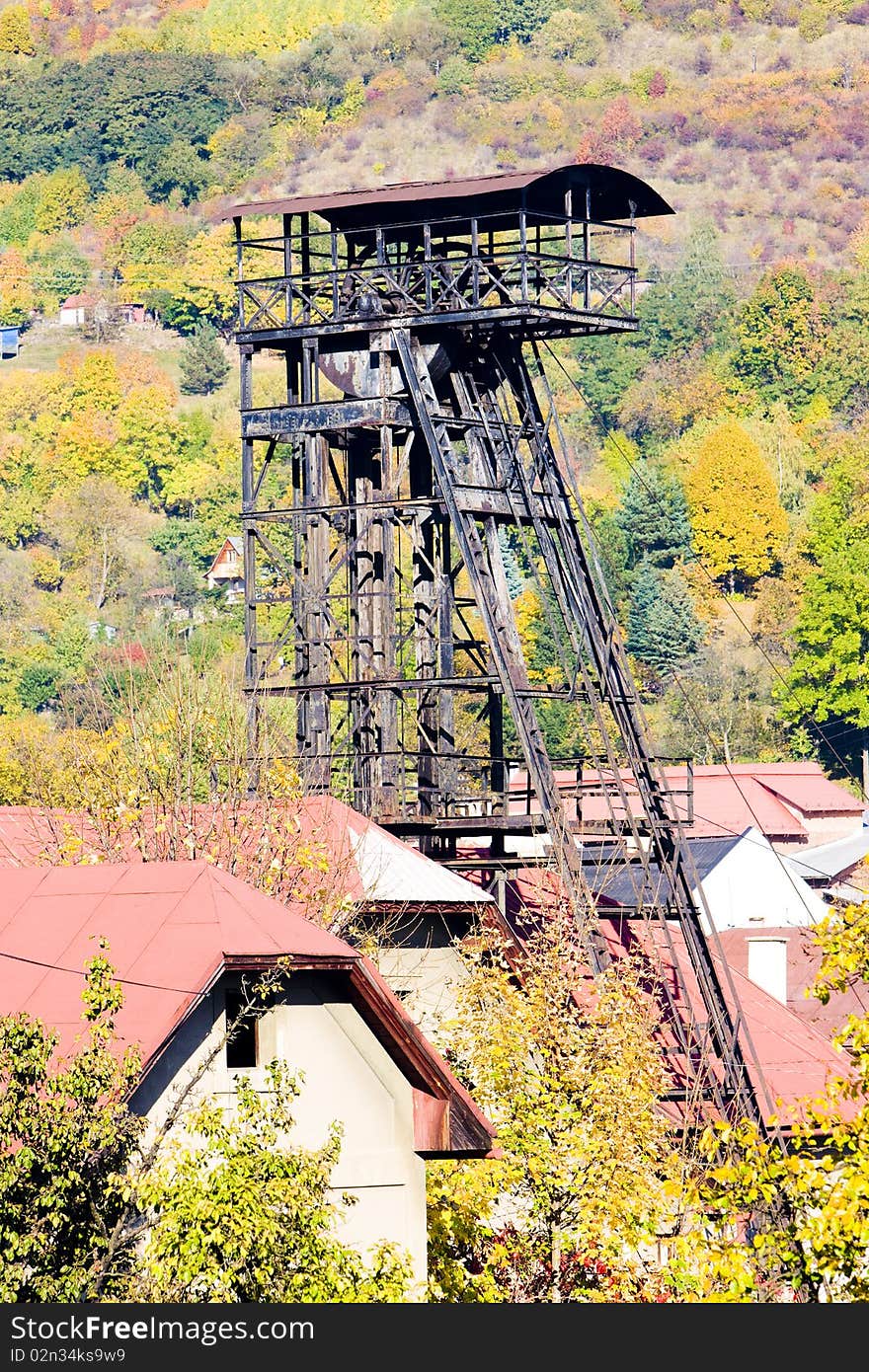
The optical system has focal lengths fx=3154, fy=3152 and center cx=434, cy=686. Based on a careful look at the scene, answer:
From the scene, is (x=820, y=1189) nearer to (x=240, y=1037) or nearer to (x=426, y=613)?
(x=240, y=1037)

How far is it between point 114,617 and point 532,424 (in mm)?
133467

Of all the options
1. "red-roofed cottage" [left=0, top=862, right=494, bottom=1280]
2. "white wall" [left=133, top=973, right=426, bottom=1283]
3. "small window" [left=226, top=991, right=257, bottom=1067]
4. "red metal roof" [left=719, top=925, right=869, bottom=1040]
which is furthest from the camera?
"red metal roof" [left=719, top=925, right=869, bottom=1040]

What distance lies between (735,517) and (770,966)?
4956 inches

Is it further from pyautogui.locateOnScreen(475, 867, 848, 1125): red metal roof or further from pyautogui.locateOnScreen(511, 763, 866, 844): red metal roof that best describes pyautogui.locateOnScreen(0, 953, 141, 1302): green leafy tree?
pyautogui.locateOnScreen(511, 763, 866, 844): red metal roof

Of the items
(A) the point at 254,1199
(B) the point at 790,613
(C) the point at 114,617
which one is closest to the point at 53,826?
(A) the point at 254,1199

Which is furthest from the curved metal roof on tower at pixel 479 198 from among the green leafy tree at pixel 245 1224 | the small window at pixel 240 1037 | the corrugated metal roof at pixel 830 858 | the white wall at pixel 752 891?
the corrugated metal roof at pixel 830 858

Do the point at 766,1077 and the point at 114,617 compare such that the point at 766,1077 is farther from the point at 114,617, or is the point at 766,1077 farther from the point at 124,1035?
the point at 114,617

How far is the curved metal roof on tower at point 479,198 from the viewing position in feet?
169

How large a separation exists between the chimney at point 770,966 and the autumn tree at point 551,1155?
692 inches

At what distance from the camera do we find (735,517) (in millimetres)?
181750

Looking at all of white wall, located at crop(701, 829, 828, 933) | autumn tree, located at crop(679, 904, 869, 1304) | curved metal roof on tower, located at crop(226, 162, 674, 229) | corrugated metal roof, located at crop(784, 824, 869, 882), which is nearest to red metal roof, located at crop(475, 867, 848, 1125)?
curved metal roof on tower, located at crop(226, 162, 674, 229)

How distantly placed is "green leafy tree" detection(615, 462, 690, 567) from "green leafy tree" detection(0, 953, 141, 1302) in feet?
480

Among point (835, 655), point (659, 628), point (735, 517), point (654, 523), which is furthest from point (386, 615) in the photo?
point (735, 517)

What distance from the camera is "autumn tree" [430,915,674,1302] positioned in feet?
109
